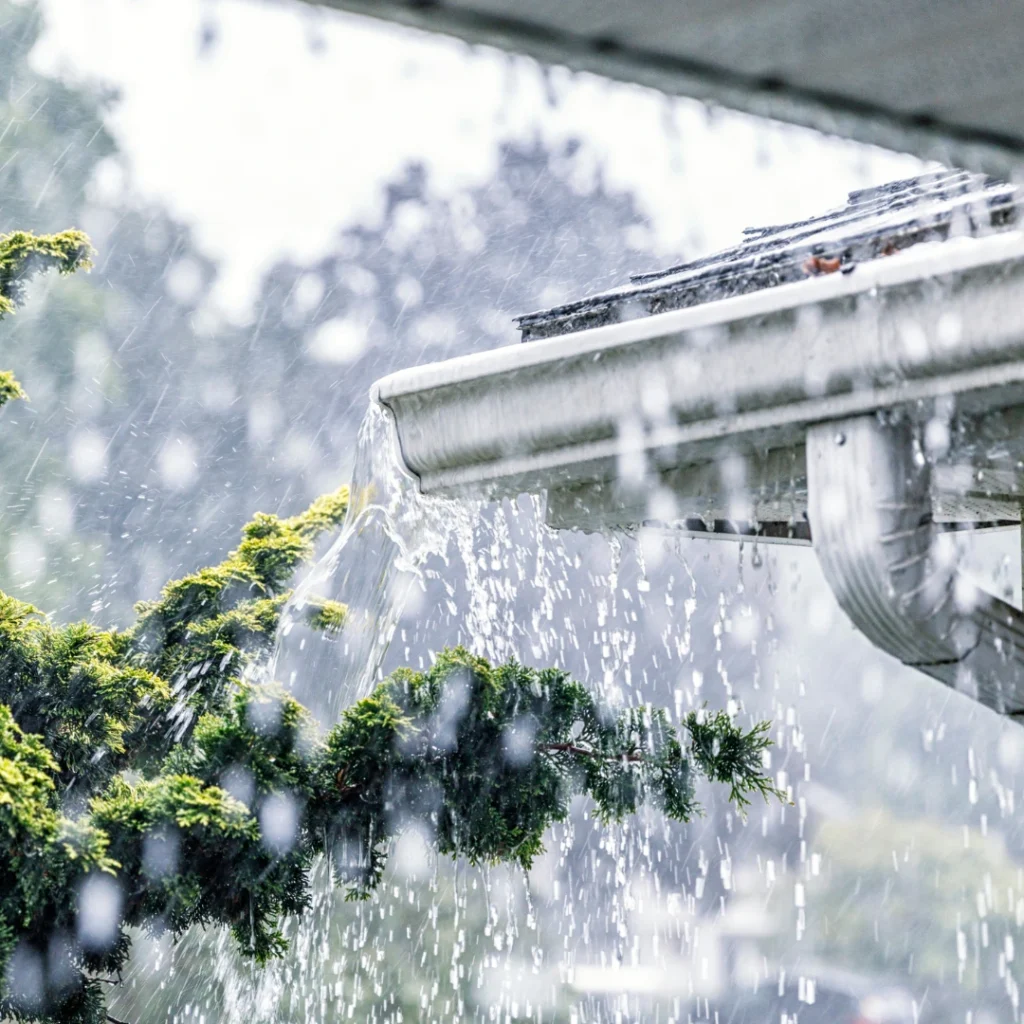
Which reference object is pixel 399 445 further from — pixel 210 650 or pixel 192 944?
pixel 192 944

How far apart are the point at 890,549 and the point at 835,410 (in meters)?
0.18

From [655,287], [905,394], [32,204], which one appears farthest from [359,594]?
[32,204]

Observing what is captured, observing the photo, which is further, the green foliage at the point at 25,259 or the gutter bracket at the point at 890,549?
the green foliage at the point at 25,259

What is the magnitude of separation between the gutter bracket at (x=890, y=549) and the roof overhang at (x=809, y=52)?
2.58 feet

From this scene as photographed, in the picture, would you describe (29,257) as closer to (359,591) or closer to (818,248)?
(359,591)

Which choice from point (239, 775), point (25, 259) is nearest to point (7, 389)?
point (25, 259)

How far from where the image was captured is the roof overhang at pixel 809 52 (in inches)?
34.6

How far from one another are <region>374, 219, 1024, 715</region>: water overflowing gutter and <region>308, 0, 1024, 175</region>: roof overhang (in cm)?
65

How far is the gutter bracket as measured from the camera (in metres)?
1.81

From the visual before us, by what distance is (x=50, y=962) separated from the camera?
3236 mm

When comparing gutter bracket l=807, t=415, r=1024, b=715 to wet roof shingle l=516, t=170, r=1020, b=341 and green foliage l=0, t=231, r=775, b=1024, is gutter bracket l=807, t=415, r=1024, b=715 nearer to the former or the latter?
wet roof shingle l=516, t=170, r=1020, b=341

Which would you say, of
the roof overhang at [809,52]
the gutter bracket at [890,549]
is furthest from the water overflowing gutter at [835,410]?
the roof overhang at [809,52]

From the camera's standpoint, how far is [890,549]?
1804 millimetres

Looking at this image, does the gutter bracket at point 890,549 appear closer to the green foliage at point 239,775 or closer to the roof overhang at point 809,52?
the roof overhang at point 809,52
